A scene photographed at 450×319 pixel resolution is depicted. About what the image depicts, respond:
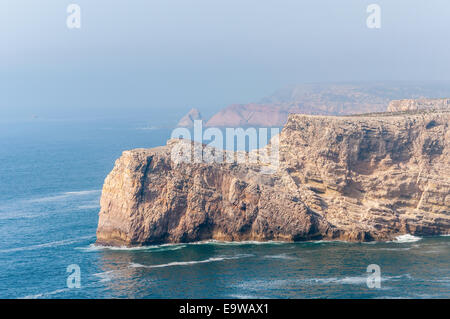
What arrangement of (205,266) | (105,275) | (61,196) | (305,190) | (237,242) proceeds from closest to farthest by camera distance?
(105,275) < (205,266) < (237,242) < (305,190) < (61,196)

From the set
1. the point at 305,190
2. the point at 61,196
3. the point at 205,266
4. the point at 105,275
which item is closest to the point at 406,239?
the point at 305,190

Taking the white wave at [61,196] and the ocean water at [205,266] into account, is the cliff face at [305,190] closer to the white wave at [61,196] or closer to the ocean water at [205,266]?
the ocean water at [205,266]

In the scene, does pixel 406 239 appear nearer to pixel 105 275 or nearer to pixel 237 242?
pixel 237 242

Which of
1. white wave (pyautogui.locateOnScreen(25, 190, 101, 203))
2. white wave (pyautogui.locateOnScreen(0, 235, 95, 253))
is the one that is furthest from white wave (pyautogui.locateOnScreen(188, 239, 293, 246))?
white wave (pyautogui.locateOnScreen(25, 190, 101, 203))

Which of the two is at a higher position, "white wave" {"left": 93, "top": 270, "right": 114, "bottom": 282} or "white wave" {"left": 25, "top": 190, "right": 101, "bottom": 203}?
"white wave" {"left": 25, "top": 190, "right": 101, "bottom": 203}

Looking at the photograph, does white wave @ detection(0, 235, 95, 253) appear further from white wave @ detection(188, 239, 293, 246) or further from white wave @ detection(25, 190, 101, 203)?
white wave @ detection(25, 190, 101, 203)

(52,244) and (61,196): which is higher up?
(61,196)

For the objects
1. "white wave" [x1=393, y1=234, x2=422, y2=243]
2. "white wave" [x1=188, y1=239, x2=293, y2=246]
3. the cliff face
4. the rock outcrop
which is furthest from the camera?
the rock outcrop
